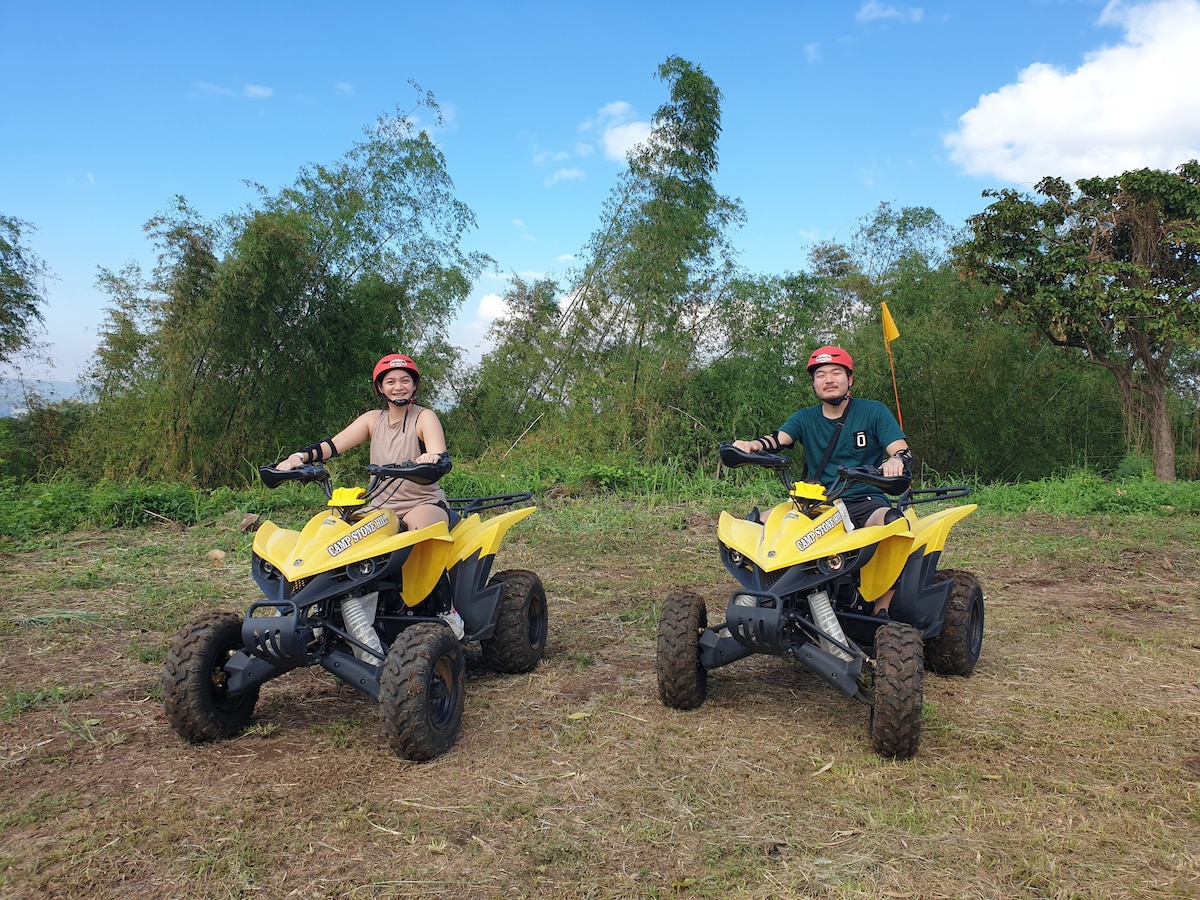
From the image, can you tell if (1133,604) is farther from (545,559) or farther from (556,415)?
(556,415)

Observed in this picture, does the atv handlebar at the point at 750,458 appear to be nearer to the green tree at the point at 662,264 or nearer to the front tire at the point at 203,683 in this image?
the front tire at the point at 203,683

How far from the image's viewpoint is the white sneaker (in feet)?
11.9

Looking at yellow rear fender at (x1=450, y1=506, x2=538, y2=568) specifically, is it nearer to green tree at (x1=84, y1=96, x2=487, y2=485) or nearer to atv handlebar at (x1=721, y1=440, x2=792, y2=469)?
atv handlebar at (x1=721, y1=440, x2=792, y2=469)

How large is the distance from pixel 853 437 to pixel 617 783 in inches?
66.7

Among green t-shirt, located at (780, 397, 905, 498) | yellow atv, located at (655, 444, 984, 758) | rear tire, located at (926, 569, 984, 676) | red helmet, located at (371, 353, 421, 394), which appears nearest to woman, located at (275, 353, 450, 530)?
red helmet, located at (371, 353, 421, 394)

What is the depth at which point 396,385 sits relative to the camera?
3.72 m

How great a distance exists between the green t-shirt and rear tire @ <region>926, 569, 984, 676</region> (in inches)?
28.3

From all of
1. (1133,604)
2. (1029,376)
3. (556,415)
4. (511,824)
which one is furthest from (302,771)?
(1029,376)

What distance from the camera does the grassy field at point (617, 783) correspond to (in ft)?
7.45

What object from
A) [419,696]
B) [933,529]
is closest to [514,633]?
[419,696]

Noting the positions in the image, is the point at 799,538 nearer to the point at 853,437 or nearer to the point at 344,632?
the point at 853,437

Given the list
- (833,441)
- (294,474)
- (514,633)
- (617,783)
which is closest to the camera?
(617,783)

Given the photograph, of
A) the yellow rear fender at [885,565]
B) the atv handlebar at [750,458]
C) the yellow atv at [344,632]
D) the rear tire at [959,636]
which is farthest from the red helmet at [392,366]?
the rear tire at [959,636]

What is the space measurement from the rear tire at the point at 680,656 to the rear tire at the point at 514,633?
788 millimetres
